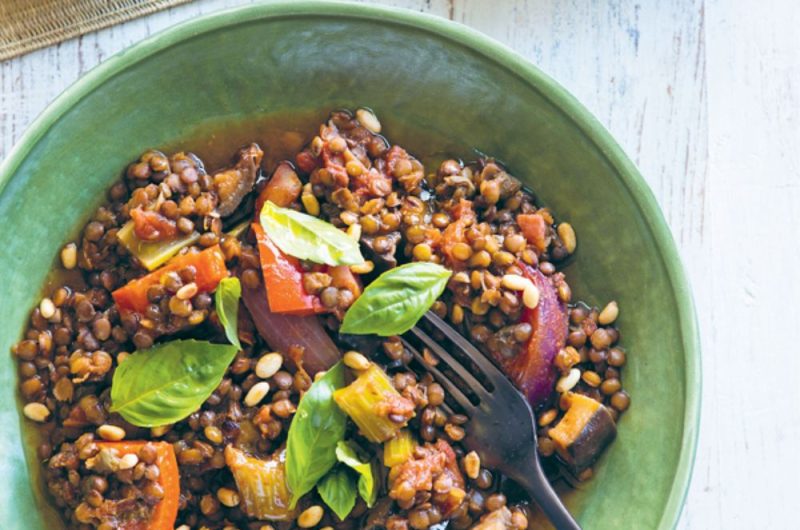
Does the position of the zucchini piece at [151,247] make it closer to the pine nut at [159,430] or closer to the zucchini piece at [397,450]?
the pine nut at [159,430]

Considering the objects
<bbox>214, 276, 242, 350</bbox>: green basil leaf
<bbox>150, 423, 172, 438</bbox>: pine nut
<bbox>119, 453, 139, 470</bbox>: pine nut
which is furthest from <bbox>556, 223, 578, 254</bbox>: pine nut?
<bbox>119, 453, 139, 470</bbox>: pine nut

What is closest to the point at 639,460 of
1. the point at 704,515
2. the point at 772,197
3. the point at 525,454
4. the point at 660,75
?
the point at 525,454

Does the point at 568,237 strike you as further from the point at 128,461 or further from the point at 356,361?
the point at 128,461

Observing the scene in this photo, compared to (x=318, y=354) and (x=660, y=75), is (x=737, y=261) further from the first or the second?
(x=318, y=354)

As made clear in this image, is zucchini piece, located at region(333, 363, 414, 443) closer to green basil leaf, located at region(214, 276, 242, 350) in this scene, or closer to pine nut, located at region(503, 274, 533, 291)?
green basil leaf, located at region(214, 276, 242, 350)

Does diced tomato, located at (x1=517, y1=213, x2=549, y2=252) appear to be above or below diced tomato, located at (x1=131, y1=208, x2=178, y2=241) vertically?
above

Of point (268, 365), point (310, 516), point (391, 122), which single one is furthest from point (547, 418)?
point (391, 122)
